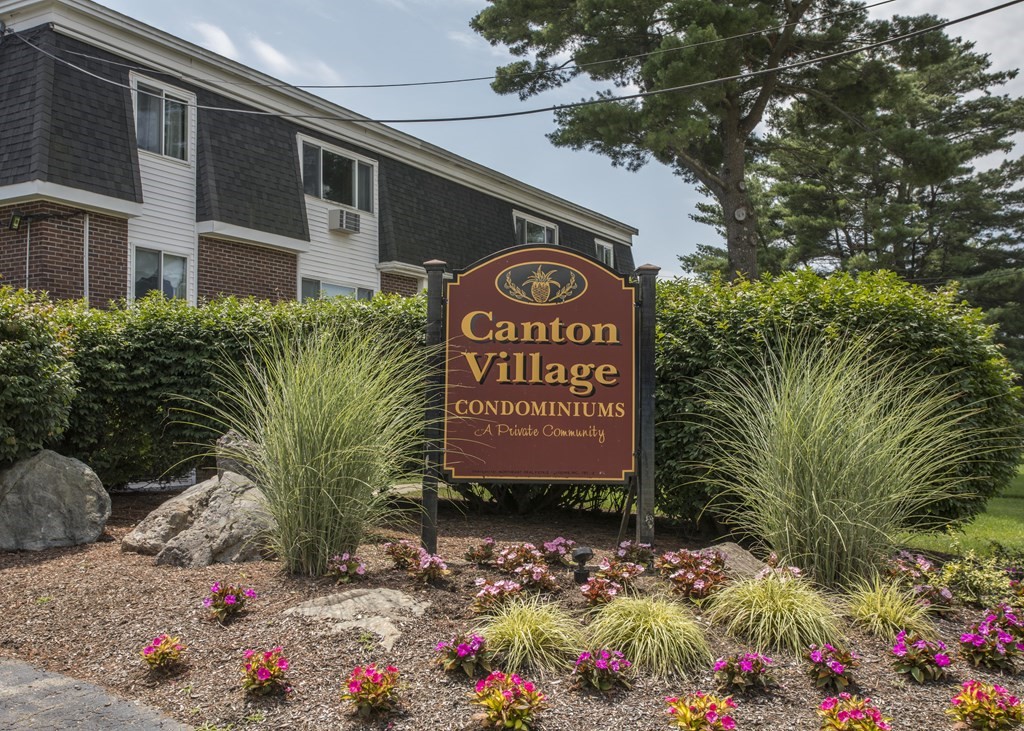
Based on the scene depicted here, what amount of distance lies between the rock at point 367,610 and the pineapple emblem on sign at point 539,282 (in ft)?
7.71

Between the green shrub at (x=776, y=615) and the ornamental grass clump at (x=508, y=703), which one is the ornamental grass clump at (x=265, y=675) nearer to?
the ornamental grass clump at (x=508, y=703)

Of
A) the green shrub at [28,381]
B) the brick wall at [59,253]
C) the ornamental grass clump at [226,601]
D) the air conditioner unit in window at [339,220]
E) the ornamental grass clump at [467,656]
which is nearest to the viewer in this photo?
the ornamental grass clump at [467,656]

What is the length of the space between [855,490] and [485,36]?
15577mm

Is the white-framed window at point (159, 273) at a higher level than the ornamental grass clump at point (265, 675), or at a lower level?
higher

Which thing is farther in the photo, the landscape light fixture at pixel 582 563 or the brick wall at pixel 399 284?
the brick wall at pixel 399 284

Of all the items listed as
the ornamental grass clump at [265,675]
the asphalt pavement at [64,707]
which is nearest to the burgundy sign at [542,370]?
the ornamental grass clump at [265,675]

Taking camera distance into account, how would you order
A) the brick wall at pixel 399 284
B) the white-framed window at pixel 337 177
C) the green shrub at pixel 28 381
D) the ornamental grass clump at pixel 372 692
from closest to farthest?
the ornamental grass clump at pixel 372 692 → the green shrub at pixel 28 381 → the white-framed window at pixel 337 177 → the brick wall at pixel 399 284

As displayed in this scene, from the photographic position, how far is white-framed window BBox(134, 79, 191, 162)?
43.4 ft

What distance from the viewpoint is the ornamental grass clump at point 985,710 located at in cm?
321

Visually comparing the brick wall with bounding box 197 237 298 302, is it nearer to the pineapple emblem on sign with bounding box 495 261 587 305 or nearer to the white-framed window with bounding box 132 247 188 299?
the white-framed window with bounding box 132 247 188 299

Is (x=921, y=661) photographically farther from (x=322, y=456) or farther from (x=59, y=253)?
(x=59, y=253)

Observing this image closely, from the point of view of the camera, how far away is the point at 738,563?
5.10m

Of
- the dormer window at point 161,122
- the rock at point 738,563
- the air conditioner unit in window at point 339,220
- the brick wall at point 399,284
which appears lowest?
the rock at point 738,563

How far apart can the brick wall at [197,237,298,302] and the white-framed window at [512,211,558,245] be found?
26.7 feet
